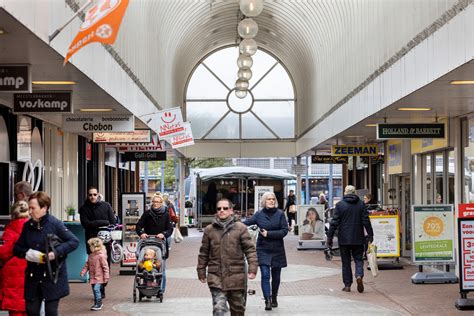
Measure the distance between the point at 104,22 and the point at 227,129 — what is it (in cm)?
3380

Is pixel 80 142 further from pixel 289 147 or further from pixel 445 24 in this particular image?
pixel 289 147

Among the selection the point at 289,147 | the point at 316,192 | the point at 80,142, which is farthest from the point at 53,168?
the point at 316,192

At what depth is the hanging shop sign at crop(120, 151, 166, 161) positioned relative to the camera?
29.1 m

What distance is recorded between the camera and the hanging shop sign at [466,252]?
42.6 ft

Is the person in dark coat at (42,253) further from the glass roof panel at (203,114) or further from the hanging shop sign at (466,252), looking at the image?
the glass roof panel at (203,114)

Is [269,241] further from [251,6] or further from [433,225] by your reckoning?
[251,6]

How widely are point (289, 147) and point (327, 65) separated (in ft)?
39.5

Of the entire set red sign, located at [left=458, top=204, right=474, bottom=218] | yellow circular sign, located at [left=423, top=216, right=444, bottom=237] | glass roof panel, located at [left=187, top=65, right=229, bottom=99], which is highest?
glass roof panel, located at [left=187, top=65, right=229, bottom=99]

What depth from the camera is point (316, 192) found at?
249ft

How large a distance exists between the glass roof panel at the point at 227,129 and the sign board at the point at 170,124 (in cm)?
1982

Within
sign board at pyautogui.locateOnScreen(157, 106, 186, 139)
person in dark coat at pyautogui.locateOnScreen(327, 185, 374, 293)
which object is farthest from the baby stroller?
sign board at pyautogui.locateOnScreen(157, 106, 186, 139)

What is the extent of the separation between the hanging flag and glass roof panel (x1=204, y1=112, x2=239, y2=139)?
33.1 meters

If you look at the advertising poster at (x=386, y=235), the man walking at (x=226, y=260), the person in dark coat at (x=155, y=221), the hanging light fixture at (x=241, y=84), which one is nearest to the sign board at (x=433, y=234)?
the advertising poster at (x=386, y=235)

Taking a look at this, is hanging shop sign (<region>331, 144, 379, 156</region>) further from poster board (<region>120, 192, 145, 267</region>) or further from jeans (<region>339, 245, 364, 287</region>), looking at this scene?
jeans (<region>339, 245, 364, 287</region>)
